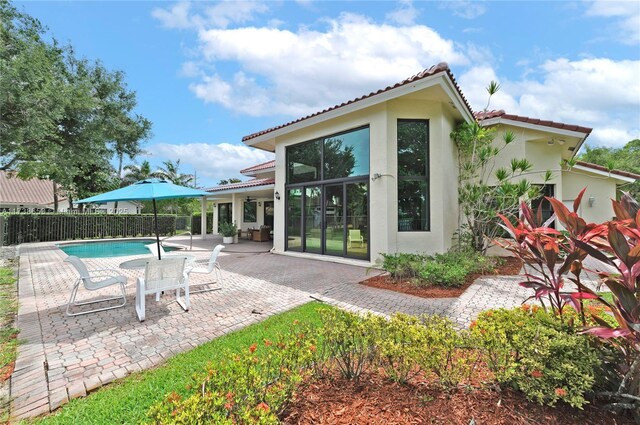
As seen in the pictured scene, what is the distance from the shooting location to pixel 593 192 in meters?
11.9

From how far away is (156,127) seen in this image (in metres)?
24.7

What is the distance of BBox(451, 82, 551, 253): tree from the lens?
871cm

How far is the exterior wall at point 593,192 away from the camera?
38.5 feet

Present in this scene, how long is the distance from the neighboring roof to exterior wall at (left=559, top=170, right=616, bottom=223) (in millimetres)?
45281

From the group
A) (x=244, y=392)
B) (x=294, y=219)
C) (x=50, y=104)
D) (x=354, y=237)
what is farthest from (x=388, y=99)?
(x=50, y=104)

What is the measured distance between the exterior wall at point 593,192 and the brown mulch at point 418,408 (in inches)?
510

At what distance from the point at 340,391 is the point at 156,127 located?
28.4m

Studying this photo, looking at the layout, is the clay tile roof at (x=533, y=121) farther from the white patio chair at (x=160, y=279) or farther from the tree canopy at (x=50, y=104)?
the tree canopy at (x=50, y=104)

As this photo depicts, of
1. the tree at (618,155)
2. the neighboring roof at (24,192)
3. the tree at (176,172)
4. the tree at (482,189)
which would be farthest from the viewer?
the tree at (176,172)

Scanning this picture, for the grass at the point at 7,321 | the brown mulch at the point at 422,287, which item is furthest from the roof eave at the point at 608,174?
the grass at the point at 7,321

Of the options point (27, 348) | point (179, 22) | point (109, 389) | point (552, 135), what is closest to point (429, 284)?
point (109, 389)

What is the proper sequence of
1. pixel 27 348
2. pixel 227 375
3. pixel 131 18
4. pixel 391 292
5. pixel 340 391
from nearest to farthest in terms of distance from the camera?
pixel 227 375
pixel 340 391
pixel 27 348
pixel 391 292
pixel 131 18

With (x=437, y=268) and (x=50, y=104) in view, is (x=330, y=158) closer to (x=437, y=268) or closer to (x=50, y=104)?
(x=437, y=268)

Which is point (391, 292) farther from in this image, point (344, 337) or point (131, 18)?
point (131, 18)
